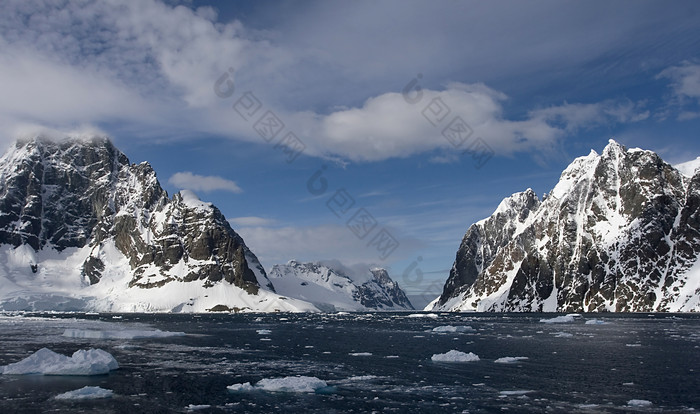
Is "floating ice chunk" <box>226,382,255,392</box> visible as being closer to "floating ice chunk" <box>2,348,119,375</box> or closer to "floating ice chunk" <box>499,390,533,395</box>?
"floating ice chunk" <box>2,348,119,375</box>

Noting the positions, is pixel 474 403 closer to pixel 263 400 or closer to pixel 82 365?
pixel 263 400

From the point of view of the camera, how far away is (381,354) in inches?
3410

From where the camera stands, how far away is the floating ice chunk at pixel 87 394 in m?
49.2

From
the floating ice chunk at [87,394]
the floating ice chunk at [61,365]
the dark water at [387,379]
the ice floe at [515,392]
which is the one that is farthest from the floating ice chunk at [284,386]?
the floating ice chunk at [61,365]

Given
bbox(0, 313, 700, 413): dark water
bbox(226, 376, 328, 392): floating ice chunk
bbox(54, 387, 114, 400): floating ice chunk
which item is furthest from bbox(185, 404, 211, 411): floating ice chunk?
bbox(54, 387, 114, 400): floating ice chunk

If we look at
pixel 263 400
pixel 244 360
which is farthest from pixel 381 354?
pixel 263 400

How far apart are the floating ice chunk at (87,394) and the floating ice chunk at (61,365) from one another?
1301 centimetres

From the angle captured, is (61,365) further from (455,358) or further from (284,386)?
(455,358)

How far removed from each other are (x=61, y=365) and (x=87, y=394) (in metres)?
16.2

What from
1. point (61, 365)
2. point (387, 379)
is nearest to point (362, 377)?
point (387, 379)

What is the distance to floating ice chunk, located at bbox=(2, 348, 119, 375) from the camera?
62.4m

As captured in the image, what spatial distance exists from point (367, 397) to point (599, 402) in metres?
20.6

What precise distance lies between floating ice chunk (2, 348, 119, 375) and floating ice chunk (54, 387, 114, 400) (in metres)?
13.0

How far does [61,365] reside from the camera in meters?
63.1
